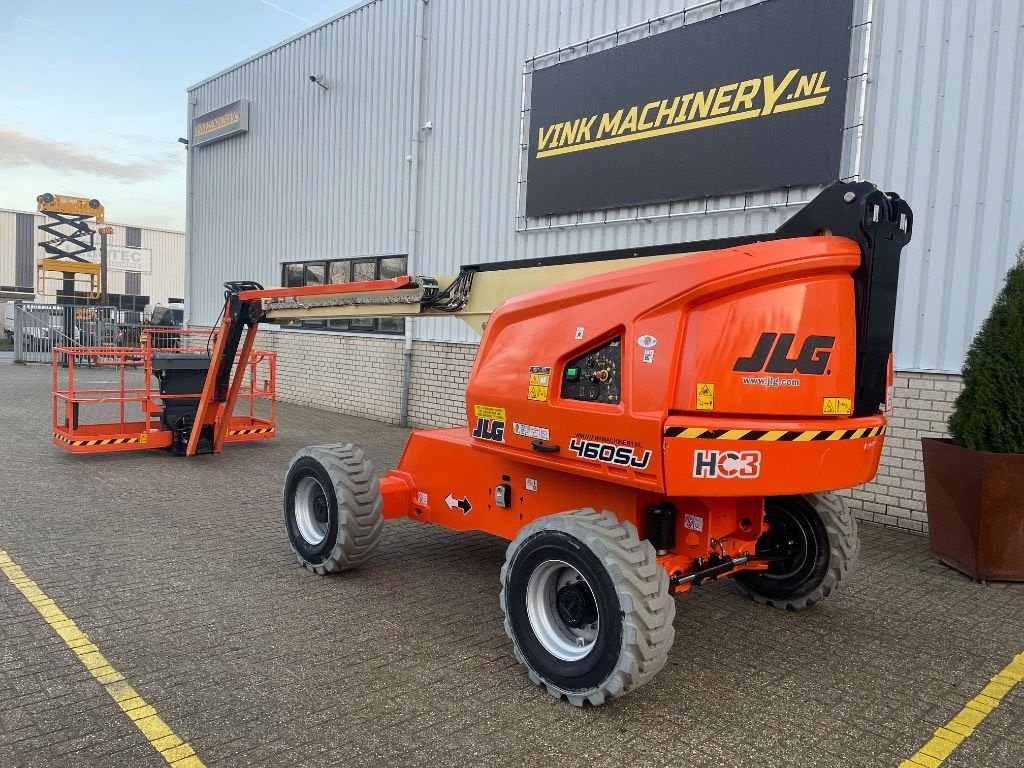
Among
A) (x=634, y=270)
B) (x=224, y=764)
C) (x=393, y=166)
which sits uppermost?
(x=393, y=166)

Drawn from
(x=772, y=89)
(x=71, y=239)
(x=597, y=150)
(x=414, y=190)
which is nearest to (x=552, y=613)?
(x=772, y=89)

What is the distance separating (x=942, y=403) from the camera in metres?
7.29

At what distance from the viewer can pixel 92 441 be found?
9289 millimetres

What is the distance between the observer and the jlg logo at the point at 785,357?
3633 mm

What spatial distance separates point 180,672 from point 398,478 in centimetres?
219

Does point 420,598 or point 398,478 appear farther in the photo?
point 398,478

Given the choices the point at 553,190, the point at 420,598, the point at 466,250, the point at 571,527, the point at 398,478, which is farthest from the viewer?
the point at 466,250

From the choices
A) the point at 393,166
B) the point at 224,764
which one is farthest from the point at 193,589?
the point at 393,166

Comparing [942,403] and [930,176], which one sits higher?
[930,176]

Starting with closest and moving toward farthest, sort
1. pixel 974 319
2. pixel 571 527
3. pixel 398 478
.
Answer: pixel 571 527
pixel 398 478
pixel 974 319

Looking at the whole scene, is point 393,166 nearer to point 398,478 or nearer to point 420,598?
point 398,478

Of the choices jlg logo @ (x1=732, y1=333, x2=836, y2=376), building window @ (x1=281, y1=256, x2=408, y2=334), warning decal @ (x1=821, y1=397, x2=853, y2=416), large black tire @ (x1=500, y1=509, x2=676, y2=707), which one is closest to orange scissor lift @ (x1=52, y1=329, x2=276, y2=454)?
building window @ (x1=281, y1=256, x2=408, y2=334)

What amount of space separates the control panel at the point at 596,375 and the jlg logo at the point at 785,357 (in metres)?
0.59

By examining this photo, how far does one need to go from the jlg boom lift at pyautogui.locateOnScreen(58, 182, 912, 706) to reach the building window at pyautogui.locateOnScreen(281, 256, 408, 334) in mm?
8618
